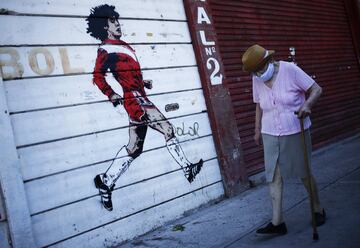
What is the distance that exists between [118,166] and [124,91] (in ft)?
2.90

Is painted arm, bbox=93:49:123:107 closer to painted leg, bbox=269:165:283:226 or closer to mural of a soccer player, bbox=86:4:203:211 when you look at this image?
mural of a soccer player, bbox=86:4:203:211

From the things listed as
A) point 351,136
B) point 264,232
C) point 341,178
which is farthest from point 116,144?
point 351,136

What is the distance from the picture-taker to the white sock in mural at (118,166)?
441 cm

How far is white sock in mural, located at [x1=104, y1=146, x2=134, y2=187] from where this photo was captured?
14.5ft

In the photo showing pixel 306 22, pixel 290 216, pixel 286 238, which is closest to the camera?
pixel 286 238

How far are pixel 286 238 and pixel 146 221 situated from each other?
164 cm

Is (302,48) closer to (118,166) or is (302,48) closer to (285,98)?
(285,98)

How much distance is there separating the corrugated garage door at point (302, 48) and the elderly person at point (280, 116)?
2309mm

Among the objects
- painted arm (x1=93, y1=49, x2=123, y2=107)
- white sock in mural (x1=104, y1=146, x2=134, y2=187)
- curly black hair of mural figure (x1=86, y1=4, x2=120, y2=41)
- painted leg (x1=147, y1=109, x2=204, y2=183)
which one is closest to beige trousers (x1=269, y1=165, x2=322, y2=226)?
painted leg (x1=147, y1=109, x2=204, y2=183)

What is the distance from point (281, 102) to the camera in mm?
3822

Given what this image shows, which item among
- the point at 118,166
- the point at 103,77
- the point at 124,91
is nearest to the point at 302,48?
the point at 124,91

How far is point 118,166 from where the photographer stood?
452 centimetres

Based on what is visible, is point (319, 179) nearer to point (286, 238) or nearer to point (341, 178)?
point (341, 178)
